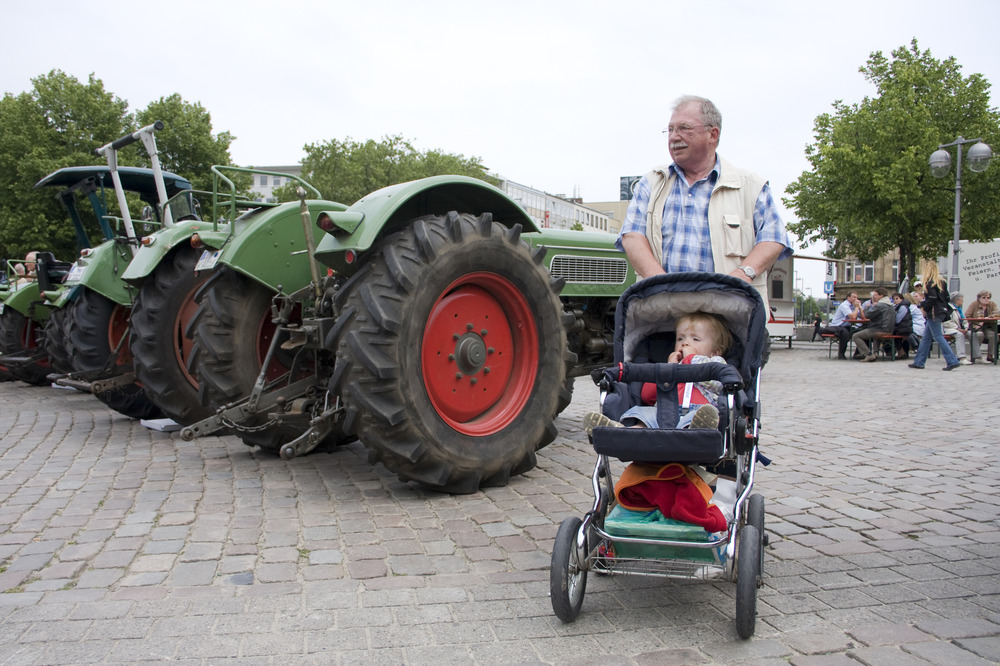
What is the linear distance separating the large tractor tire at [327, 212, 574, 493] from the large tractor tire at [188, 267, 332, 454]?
1.27 meters

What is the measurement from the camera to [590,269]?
22.7ft

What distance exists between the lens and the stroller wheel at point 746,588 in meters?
2.59

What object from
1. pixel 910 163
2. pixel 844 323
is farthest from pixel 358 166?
pixel 844 323

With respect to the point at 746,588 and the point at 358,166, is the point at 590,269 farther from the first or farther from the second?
the point at 358,166

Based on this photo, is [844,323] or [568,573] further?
[844,323]

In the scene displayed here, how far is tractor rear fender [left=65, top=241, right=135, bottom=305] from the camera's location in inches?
302

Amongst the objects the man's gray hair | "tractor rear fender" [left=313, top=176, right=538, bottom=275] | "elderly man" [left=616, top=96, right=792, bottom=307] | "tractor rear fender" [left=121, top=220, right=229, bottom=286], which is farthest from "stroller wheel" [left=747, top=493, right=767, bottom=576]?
"tractor rear fender" [left=121, top=220, right=229, bottom=286]

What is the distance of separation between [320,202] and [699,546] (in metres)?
4.19

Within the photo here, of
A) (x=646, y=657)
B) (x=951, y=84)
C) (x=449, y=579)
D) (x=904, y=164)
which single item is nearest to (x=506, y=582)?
A: (x=449, y=579)

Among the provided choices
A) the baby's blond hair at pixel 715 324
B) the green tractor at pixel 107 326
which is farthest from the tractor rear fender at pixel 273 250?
the baby's blond hair at pixel 715 324

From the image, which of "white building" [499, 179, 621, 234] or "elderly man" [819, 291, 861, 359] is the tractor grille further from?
"white building" [499, 179, 621, 234]

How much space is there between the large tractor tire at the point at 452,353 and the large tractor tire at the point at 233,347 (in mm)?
1268

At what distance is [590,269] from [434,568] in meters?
4.01

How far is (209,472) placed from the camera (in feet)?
17.8
